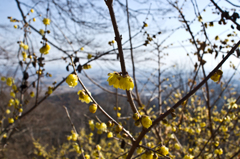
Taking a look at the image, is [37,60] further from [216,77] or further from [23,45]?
[216,77]

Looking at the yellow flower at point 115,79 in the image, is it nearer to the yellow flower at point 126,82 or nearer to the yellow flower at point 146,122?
the yellow flower at point 126,82

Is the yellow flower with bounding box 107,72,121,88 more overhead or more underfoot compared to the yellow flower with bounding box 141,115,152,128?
more overhead

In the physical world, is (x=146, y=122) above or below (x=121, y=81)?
below

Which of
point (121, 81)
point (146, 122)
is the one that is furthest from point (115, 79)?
point (146, 122)

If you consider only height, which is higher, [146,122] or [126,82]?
[126,82]

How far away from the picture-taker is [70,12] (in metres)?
2.62

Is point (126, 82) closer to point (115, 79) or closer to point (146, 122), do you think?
point (115, 79)

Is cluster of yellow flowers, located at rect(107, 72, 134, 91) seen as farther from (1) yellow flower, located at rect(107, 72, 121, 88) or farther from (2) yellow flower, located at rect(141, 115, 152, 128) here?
(2) yellow flower, located at rect(141, 115, 152, 128)

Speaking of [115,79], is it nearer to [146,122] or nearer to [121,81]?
[121,81]

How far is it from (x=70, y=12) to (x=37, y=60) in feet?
4.02

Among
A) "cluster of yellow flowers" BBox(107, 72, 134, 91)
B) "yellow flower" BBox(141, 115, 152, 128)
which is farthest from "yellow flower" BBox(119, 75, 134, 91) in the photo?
"yellow flower" BBox(141, 115, 152, 128)

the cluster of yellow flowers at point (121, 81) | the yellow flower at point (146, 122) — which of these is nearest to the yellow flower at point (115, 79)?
the cluster of yellow flowers at point (121, 81)

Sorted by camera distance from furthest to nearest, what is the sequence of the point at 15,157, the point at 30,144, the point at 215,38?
1. the point at 30,144
2. the point at 15,157
3. the point at 215,38

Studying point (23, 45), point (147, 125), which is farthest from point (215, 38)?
point (23, 45)
